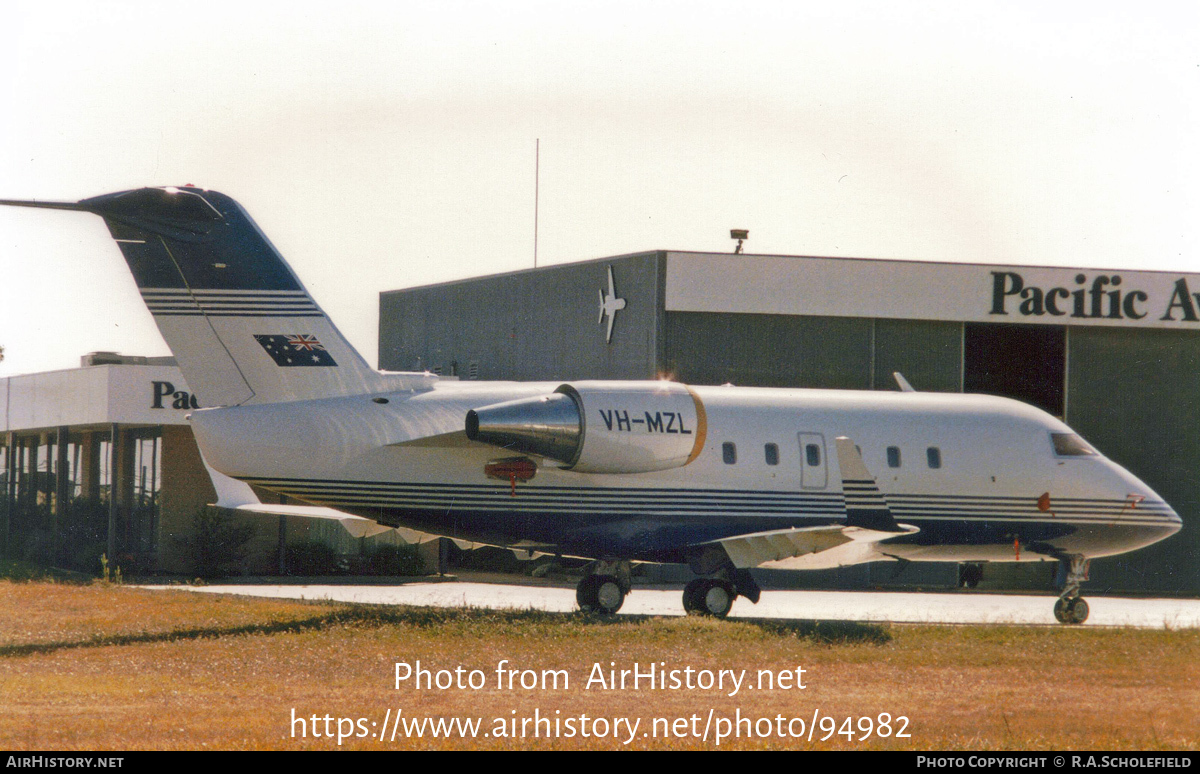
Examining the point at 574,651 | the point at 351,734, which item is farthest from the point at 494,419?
the point at 351,734

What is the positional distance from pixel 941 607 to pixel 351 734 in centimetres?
1522

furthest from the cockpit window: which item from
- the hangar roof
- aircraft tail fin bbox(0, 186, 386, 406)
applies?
the hangar roof

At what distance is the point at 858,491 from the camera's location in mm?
16125

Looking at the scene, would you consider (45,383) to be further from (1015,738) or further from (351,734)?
(1015,738)

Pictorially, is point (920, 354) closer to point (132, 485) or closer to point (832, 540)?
point (832, 540)

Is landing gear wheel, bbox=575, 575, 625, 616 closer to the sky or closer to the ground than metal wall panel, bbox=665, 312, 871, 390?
closer to the ground

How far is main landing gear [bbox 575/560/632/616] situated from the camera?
18.5 metres

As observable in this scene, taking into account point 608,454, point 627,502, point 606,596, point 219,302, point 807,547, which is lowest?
point 606,596

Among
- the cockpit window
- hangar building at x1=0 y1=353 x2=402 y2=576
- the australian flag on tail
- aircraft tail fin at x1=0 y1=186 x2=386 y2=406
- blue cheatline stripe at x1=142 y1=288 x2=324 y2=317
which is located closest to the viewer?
aircraft tail fin at x1=0 y1=186 x2=386 y2=406

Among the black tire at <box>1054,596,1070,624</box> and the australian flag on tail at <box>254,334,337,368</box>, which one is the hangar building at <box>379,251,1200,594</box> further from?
the australian flag on tail at <box>254,334,337,368</box>

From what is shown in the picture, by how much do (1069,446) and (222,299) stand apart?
12435 mm

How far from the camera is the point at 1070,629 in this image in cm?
1733

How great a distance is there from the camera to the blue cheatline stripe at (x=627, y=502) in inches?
671

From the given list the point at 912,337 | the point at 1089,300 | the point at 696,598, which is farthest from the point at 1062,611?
the point at 1089,300
